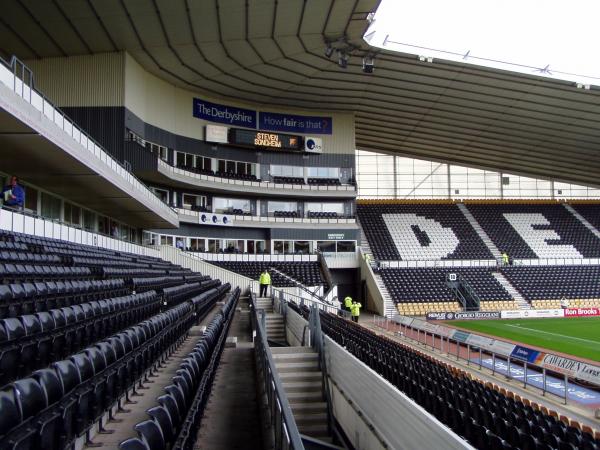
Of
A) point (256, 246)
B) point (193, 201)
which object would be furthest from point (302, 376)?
point (256, 246)

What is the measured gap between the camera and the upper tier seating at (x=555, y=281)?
28875mm

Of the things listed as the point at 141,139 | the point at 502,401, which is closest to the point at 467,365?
the point at 502,401

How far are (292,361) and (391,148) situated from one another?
30.9 metres

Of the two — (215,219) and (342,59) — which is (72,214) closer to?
(215,219)

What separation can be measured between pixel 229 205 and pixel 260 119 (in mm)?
5464

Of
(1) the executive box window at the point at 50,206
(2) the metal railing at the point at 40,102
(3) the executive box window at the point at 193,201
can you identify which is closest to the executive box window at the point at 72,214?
(1) the executive box window at the point at 50,206

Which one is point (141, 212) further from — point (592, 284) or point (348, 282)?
point (592, 284)

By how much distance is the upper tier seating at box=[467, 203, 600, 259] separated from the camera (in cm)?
3478

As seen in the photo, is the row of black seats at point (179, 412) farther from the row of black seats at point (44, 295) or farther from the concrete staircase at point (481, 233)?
the concrete staircase at point (481, 233)

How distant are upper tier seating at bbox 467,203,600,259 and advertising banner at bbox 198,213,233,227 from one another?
17269 millimetres

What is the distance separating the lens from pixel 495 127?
32.3 meters

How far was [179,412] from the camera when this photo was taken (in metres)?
3.75

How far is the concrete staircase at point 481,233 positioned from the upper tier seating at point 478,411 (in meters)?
26.8

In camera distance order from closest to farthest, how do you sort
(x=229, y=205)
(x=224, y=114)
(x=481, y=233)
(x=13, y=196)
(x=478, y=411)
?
(x=478, y=411) → (x=13, y=196) → (x=224, y=114) → (x=229, y=205) → (x=481, y=233)
